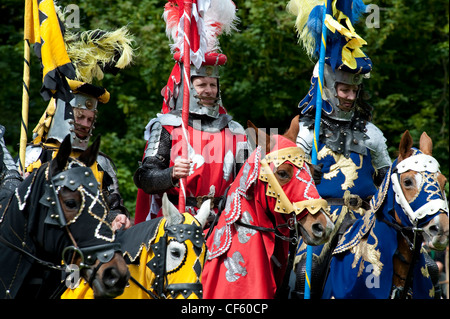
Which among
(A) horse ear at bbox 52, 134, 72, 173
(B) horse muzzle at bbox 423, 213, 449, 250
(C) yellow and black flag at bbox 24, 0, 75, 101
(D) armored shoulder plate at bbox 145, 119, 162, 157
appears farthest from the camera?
(D) armored shoulder plate at bbox 145, 119, 162, 157

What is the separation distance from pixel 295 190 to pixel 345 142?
201 centimetres

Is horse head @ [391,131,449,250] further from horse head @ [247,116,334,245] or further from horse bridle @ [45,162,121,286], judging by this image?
horse bridle @ [45,162,121,286]

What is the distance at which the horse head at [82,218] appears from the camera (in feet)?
14.6

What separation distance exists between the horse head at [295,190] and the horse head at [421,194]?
749 millimetres

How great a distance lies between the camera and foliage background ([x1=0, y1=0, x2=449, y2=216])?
43.1 feet

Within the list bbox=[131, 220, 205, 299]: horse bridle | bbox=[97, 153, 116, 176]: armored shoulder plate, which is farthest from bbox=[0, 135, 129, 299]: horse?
bbox=[97, 153, 116, 176]: armored shoulder plate

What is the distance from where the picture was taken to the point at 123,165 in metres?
13.0

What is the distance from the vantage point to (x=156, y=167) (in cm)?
717

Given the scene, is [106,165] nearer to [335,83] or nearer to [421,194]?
[335,83]

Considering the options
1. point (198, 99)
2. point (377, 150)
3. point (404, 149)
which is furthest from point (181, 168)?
point (377, 150)

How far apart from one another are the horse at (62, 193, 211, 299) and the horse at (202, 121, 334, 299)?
1.86 ft

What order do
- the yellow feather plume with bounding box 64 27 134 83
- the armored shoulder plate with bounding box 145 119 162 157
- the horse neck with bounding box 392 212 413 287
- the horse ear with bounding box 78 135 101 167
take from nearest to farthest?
the horse ear with bounding box 78 135 101 167
the horse neck with bounding box 392 212 413 287
the armored shoulder plate with bounding box 145 119 162 157
the yellow feather plume with bounding box 64 27 134 83

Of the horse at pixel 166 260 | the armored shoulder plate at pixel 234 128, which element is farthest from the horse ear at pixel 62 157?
the armored shoulder plate at pixel 234 128
